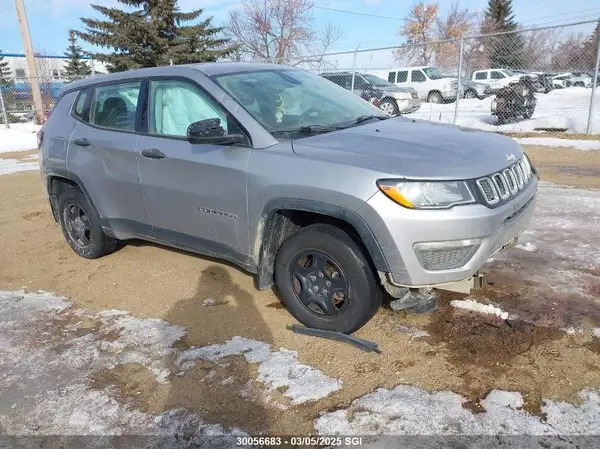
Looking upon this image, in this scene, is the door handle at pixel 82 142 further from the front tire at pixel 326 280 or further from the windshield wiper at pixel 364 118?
the windshield wiper at pixel 364 118

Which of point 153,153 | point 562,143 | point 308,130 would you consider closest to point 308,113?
point 308,130

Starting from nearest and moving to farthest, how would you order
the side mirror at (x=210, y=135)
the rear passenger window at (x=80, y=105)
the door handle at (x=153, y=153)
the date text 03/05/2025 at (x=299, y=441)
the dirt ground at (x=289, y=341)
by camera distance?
the date text 03/05/2025 at (x=299, y=441)
the dirt ground at (x=289, y=341)
the side mirror at (x=210, y=135)
the door handle at (x=153, y=153)
the rear passenger window at (x=80, y=105)

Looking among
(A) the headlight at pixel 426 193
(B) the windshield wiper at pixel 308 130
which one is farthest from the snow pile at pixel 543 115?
(A) the headlight at pixel 426 193

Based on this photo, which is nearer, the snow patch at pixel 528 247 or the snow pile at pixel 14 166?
the snow patch at pixel 528 247

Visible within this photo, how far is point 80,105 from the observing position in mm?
4801

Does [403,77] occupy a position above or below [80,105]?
below

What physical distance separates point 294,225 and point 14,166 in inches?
432

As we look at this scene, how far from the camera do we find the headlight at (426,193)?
281cm

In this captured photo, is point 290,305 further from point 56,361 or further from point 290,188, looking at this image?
point 56,361

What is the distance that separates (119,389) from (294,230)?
1.50m

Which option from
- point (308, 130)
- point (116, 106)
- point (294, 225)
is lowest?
point (294, 225)

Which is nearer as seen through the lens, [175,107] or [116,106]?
[175,107]

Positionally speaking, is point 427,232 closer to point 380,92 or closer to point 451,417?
point 451,417

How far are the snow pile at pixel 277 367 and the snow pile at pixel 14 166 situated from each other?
9.58 m
